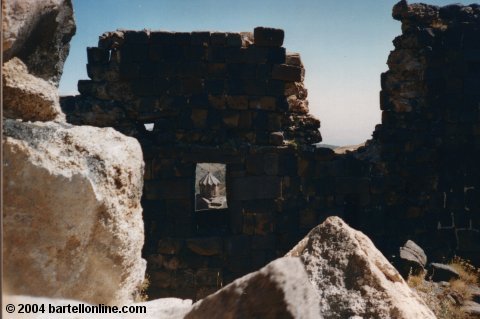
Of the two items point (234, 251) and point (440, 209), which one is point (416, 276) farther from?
point (234, 251)

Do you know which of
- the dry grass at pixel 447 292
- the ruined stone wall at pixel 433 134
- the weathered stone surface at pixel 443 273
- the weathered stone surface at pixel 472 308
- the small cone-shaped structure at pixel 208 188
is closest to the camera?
the dry grass at pixel 447 292

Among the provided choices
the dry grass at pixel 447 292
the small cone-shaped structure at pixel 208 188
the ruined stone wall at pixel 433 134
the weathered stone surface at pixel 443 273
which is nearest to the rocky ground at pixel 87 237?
the dry grass at pixel 447 292

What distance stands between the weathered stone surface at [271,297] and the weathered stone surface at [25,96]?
912 millimetres

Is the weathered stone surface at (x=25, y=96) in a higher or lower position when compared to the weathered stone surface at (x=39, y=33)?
lower

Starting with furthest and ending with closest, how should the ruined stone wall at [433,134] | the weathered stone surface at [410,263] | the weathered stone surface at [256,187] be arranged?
the ruined stone wall at [433,134] → the weathered stone surface at [256,187] → the weathered stone surface at [410,263]

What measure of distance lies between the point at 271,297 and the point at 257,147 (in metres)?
6.18

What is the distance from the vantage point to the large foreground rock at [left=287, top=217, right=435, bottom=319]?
4.35ft

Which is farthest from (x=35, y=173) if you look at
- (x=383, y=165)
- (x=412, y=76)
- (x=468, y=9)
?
(x=468, y=9)

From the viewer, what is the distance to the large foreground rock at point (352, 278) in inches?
52.2

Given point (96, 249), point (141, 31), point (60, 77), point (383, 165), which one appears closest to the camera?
point (96, 249)

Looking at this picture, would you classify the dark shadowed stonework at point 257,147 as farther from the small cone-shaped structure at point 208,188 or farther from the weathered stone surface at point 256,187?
the small cone-shaped structure at point 208,188

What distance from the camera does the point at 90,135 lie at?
5.15ft

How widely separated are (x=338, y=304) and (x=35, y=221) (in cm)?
98

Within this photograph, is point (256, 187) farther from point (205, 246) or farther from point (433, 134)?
point (433, 134)
